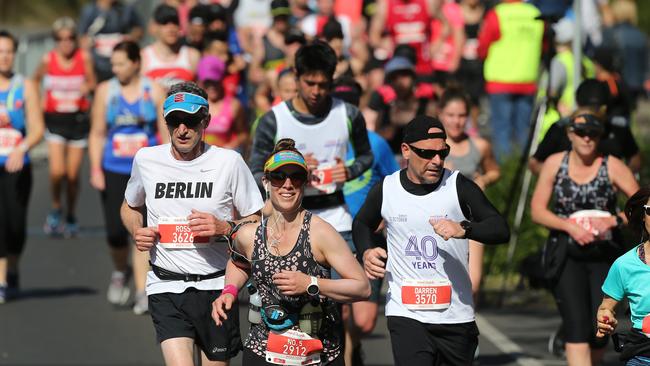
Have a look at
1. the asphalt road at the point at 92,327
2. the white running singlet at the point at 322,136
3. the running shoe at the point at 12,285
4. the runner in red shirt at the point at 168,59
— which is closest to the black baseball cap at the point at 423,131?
the white running singlet at the point at 322,136

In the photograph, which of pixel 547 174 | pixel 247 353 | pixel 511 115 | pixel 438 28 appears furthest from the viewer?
pixel 438 28

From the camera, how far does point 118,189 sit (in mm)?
12688

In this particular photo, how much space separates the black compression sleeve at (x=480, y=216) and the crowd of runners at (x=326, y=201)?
0.03ft

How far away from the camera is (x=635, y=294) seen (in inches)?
294

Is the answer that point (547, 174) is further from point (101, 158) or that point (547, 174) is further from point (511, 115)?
point (511, 115)

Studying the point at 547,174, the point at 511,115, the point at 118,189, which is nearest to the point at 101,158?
the point at 118,189

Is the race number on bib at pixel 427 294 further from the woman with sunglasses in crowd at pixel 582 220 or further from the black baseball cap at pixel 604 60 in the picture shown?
the black baseball cap at pixel 604 60

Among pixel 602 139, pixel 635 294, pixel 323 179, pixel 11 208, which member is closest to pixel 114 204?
pixel 11 208

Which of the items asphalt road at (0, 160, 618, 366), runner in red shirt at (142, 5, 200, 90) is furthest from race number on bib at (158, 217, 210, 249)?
runner in red shirt at (142, 5, 200, 90)

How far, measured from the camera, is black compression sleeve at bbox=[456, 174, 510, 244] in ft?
25.8

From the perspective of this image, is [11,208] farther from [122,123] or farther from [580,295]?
[580,295]

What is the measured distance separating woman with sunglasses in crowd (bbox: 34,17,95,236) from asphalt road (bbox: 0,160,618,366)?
94 centimetres

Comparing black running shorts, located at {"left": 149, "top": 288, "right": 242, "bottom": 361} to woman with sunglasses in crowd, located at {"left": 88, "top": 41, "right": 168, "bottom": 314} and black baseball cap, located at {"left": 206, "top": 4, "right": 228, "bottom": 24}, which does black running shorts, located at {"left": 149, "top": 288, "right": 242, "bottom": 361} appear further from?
black baseball cap, located at {"left": 206, "top": 4, "right": 228, "bottom": 24}

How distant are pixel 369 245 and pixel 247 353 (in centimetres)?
103
